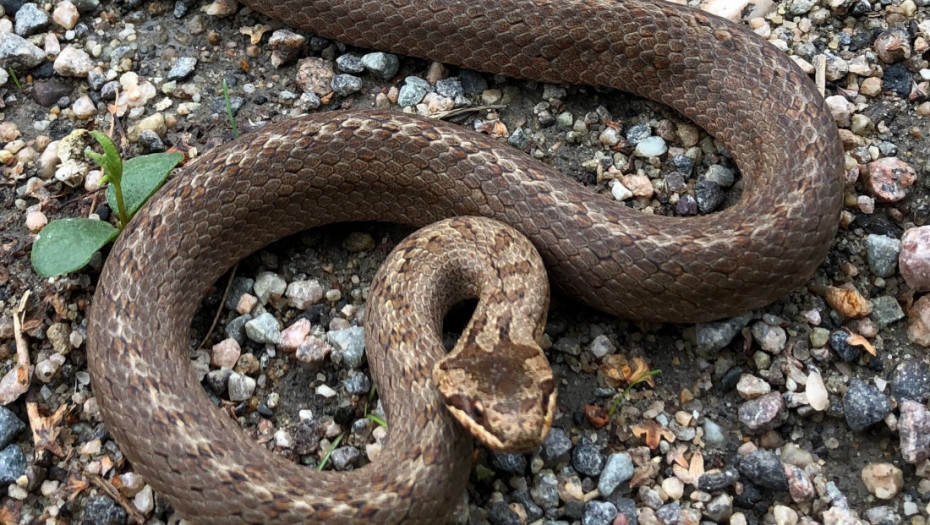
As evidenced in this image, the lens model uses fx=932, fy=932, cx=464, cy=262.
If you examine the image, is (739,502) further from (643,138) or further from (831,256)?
(643,138)

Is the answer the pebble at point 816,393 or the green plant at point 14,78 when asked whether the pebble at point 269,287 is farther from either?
the pebble at point 816,393

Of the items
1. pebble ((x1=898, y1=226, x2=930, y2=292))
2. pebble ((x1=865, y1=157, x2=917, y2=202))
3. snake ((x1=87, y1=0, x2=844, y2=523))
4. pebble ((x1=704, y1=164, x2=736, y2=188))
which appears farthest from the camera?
pebble ((x1=704, y1=164, x2=736, y2=188))

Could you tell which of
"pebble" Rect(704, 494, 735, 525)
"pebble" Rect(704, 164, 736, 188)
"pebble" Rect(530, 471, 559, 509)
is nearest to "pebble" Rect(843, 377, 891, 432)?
"pebble" Rect(704, 494, 735, 525)

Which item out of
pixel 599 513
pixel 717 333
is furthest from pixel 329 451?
pixel 717 333

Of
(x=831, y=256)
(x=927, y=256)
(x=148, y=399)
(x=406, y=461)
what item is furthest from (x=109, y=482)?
(x=927, y=256)

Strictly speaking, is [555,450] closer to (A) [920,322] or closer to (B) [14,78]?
(A) [920,322]

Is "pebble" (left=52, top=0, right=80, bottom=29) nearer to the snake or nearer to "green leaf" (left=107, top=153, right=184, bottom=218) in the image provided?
"green leaf" (left=107, top=153, right=184, bottom=218)
